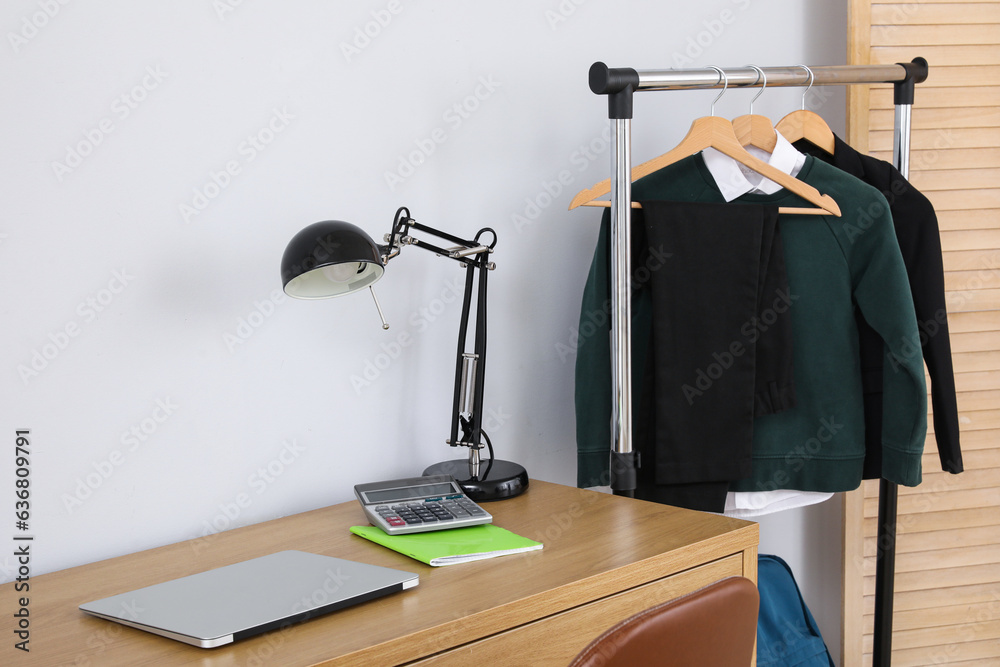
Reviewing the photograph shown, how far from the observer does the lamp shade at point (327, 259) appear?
1.14 m

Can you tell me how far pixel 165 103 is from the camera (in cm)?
128

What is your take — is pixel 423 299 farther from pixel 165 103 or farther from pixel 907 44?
pixel 907 44

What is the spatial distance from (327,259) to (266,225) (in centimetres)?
31

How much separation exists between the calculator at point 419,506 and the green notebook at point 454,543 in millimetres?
11

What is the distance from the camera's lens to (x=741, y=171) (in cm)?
159

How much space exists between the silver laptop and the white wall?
32 centimetres

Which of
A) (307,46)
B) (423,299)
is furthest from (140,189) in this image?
(423,299)

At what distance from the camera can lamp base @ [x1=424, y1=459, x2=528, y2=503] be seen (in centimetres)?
138

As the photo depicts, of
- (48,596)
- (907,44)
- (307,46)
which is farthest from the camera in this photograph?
(907,44)

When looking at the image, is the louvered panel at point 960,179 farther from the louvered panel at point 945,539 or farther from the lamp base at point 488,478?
the lamp base at point 488,478

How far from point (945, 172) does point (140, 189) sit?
65.4 inches

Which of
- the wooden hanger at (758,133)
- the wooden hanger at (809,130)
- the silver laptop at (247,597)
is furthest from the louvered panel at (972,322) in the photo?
the silver laptop at (247,597)

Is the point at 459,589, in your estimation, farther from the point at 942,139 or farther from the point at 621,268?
the point at 942,139

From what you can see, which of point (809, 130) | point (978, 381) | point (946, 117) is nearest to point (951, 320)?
point (978, 381)
